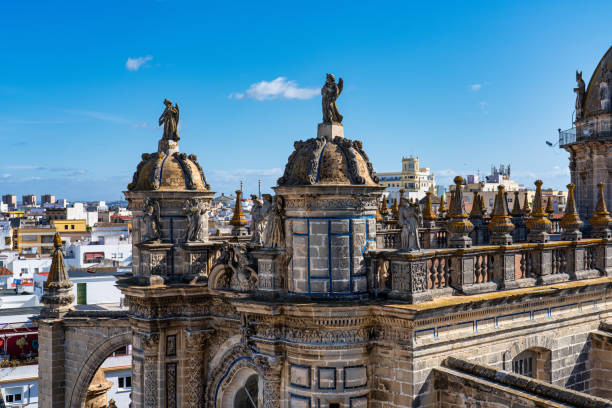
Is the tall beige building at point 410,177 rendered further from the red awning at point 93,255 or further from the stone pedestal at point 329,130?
the stone pedestal at point 329,130

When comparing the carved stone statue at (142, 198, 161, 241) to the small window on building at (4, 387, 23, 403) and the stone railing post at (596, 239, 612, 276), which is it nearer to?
the stone railing post at (596, 239, 612, 276)

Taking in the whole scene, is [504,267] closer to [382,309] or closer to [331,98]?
[382,309]

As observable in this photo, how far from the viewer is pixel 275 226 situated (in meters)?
14.6

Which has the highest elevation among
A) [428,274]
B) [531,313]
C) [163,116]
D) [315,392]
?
[163,116]

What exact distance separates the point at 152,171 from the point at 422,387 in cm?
978

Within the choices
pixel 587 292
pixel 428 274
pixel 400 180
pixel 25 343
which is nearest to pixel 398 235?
pixel 587 292

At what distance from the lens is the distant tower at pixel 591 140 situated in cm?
2691

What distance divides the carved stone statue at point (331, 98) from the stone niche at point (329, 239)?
193 cm

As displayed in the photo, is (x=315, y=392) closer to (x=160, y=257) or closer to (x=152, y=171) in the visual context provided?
(x=160, y=257)

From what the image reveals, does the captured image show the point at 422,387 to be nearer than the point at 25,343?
Yes

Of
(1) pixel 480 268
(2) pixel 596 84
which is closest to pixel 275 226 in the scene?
(1) pixel 480 268

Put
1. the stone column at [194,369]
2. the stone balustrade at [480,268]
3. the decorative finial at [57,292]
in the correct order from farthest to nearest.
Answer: the decorative finial at [57,292]
the stone column at [194,369]
the stone balustrade at [480,268]

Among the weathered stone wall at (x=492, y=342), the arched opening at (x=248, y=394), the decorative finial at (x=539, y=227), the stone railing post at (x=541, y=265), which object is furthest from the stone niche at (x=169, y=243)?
the stone railing post at (x=541, y=265)

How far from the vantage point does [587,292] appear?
16938 millimetres
